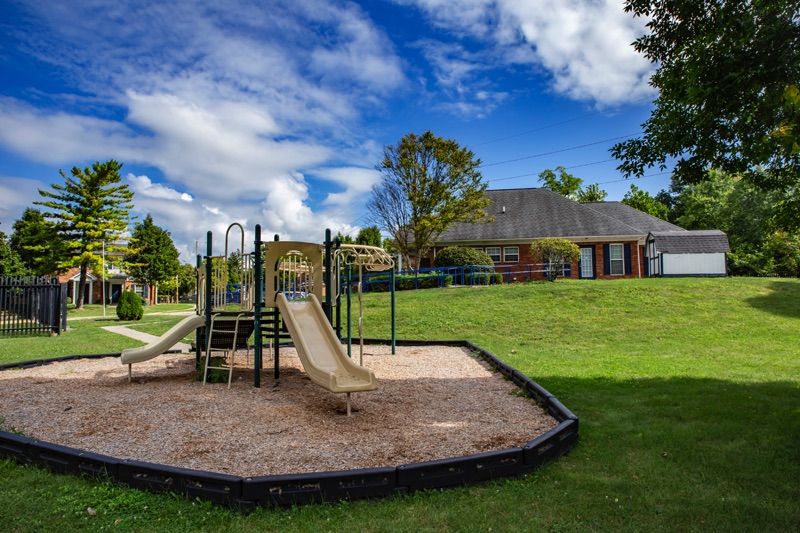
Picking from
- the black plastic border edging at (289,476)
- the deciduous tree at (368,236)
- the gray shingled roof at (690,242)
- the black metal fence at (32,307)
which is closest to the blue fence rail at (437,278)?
the gray shingled roof at (690,242)

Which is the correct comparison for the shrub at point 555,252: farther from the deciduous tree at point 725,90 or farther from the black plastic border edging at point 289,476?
the black plastic border edging at point 289,476

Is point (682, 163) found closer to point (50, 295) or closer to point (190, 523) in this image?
point (190, 523)

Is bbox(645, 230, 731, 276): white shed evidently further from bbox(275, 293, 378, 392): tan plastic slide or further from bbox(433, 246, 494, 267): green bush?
bbox(275, 293, 378, 392): tan plastic slide

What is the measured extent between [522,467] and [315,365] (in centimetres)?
299

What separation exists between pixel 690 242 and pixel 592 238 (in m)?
4.93

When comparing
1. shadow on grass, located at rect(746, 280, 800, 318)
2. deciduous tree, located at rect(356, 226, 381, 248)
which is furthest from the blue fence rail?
deciduous tree, located at rect(356, 226, 381, 248)

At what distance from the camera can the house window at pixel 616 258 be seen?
2830cm

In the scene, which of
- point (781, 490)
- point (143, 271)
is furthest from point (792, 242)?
point (143, 271)

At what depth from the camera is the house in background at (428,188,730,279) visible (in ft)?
87.5

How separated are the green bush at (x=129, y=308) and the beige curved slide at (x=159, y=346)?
16.2m

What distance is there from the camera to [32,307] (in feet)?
54.7

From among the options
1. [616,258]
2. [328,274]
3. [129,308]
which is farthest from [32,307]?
[616,258]

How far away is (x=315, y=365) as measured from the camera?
627 centimetres

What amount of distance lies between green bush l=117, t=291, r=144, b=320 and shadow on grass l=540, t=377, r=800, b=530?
21098 millimetres
